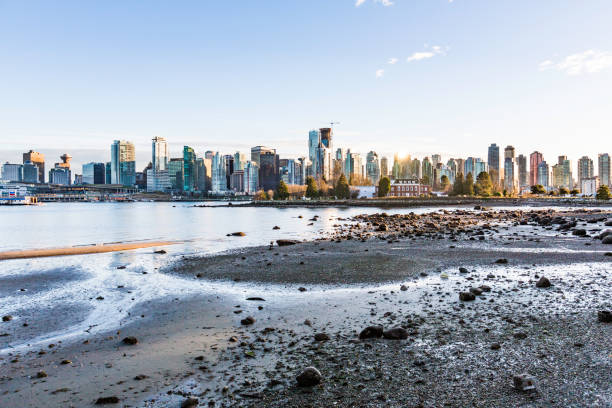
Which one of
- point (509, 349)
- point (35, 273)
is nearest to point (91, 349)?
point (509, 349)

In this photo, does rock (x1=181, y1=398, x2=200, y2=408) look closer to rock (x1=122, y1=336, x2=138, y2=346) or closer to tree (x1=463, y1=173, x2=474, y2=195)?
rock (x1=122, y1=336, x2=138, y2=346)

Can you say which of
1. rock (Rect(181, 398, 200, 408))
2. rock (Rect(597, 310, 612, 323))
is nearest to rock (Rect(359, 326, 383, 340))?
rock (Rect(181, 398, 200, 408))

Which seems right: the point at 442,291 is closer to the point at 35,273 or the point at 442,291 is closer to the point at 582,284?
the point at 582,284

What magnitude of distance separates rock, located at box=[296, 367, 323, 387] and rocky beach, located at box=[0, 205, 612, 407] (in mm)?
23

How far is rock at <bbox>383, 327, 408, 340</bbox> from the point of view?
1034 cm

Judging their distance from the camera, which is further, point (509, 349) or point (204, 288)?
point (204, 288)

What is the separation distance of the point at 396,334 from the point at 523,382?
11.3 ft

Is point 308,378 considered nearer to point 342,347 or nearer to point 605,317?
point 342,347

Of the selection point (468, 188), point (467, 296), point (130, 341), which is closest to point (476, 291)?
point (467, 296)

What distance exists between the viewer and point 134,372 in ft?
29.4

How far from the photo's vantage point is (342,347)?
9.94m

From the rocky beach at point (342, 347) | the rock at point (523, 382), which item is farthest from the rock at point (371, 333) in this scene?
the rock at point (523, 382)

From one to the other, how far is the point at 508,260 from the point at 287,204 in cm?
15979

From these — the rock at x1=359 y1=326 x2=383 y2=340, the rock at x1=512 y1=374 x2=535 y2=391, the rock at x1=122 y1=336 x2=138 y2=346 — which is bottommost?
the rock at x1=122 y1=336 x2=138 y2=346
